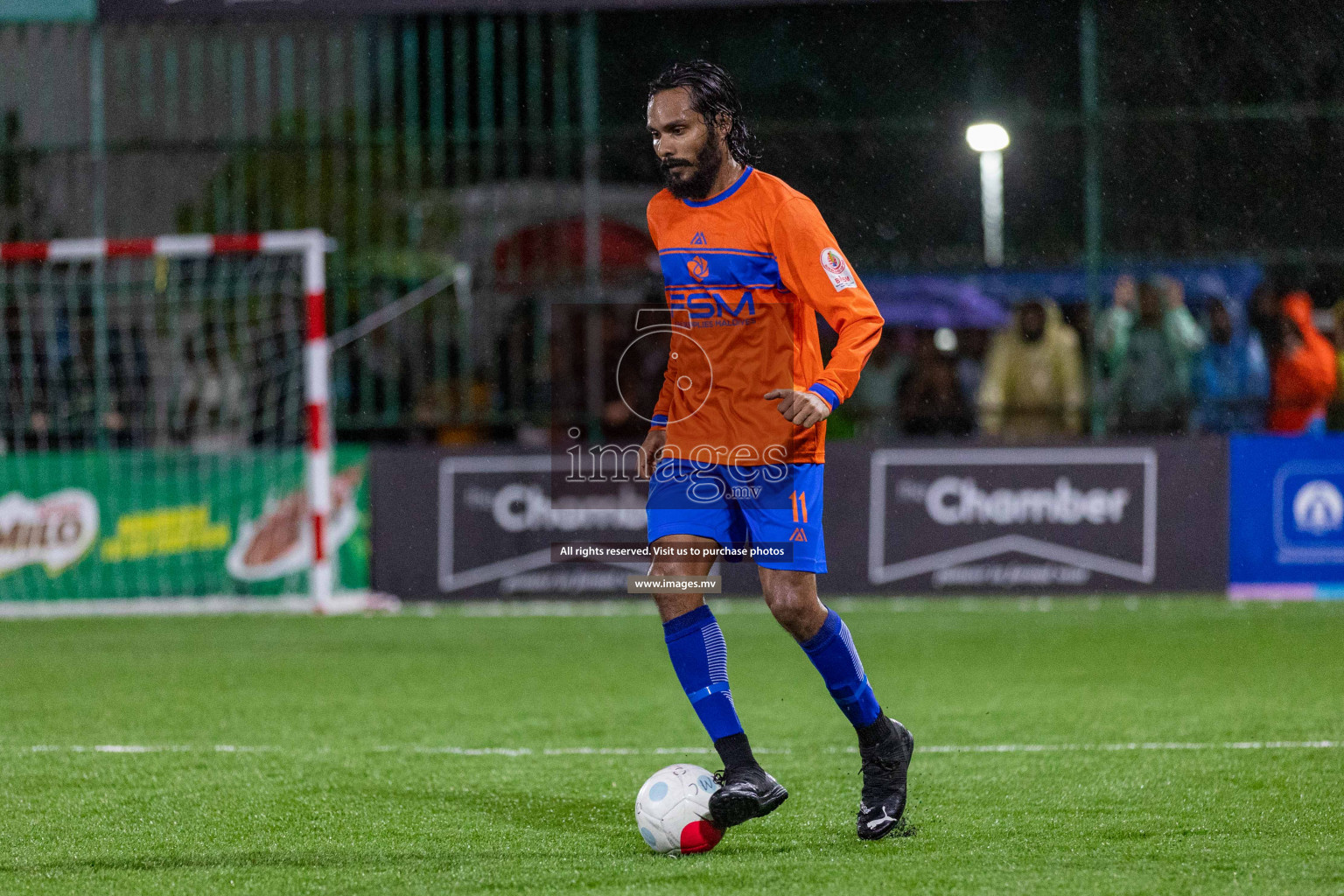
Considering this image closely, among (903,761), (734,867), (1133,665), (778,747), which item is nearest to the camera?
(734,867)

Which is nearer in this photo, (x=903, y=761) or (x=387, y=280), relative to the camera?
(x=903, y=761)

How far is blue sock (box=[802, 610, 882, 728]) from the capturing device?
422 cm

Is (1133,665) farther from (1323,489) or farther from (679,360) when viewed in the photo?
(679,360)

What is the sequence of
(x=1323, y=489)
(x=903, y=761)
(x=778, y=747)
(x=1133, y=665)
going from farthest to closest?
(x=1323, y=489)
(x=1133, y=665)
(x=778, y=747)
(x=903, y=761)

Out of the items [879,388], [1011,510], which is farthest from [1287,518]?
[879,388]

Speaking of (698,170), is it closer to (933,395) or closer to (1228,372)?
(933,395)

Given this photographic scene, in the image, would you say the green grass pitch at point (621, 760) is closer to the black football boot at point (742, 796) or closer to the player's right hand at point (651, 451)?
the black football boot at point (742, 796)

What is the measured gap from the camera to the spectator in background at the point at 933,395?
36.4 feet

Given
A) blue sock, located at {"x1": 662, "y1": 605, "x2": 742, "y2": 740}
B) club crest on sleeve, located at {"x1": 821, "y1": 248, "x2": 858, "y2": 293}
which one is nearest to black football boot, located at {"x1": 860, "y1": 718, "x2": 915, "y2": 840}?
blue sock, located at {"x1": 662, "y1": 605, "x2": 742, "y2": 740}

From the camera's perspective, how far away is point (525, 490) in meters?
10.5

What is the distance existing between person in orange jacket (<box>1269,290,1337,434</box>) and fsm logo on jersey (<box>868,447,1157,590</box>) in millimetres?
1191

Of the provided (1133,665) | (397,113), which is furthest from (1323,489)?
(397,113)

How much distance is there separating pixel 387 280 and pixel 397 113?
52.2 inches

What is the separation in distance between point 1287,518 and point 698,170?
24.0ft
